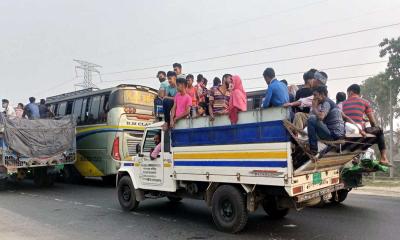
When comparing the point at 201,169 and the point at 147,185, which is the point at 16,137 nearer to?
the point at 147,185

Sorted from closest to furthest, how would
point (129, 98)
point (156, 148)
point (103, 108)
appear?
point (156, 148), point (129, 98), point (103, 108)

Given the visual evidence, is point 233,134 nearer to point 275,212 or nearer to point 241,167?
point 241,167

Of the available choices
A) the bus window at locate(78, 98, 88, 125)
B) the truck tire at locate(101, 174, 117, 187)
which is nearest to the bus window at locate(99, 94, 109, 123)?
the bus window at locate(78, 98, 88, 125)

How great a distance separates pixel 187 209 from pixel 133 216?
1307mm

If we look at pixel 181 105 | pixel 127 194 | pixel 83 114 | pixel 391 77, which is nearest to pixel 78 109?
pixel 83 114

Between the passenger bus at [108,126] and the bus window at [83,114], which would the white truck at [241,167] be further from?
the bus window at [83,114]

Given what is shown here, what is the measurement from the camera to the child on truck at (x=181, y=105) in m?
7.38

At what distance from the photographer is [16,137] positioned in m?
12.1

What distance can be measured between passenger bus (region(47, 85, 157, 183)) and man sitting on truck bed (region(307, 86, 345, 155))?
24.8ft

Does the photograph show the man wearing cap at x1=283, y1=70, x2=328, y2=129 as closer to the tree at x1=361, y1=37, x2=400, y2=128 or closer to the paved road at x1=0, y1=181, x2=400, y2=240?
the paved road at x1=0, y1=181, x2=400, y2=240

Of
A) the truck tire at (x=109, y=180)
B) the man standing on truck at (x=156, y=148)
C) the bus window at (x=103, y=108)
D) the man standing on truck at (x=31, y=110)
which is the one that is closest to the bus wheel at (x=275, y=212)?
the man standing on truck at (x=156, y=148)

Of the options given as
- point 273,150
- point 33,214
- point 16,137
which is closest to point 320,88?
point 273,150

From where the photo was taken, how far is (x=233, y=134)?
642 cm

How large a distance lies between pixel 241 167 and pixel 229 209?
2.64 ft
